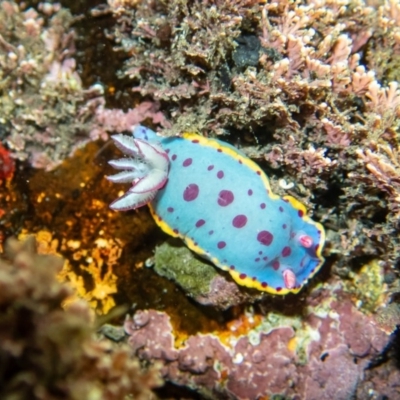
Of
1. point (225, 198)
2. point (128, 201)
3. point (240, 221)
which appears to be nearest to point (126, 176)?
point (128, 201)

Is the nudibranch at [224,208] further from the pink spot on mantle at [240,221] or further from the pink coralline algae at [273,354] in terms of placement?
the pink coralline algae at [273,354]

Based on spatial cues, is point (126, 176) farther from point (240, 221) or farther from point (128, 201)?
point (240, 221)

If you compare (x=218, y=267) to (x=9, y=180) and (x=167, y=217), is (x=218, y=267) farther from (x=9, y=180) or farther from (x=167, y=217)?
(x=9, y=180)

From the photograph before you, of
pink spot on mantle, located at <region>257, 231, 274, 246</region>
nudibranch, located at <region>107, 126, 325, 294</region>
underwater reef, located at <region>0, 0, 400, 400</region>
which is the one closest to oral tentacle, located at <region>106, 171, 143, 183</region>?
nudibranch, located at <region>107, 126, 325, 294</region>

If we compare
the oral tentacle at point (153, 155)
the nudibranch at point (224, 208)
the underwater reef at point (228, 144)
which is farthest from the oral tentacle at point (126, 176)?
the underwater reef at point (228, 144)

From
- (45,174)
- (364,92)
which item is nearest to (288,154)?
(364,92)
